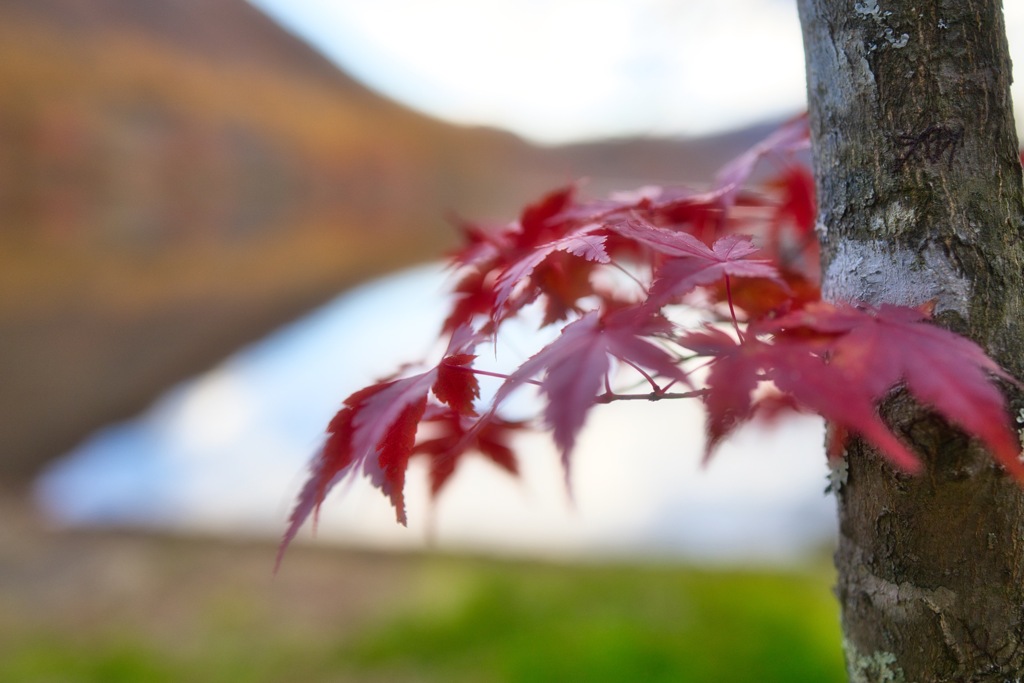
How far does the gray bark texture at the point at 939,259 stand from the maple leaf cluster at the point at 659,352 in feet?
0.07

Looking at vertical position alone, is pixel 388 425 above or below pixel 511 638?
above

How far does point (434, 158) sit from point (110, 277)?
423 inches

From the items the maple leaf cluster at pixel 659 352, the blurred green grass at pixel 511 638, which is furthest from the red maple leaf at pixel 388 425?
the blurred green grass at pixel 511 638

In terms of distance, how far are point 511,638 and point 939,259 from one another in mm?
829

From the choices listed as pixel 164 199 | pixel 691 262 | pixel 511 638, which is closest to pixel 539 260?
pixel 691 262

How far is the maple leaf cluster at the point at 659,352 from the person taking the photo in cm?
21

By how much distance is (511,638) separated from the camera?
0.97 m

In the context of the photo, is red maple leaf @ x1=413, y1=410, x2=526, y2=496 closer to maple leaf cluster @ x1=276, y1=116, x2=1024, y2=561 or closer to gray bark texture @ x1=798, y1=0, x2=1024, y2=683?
maple leaf cluster @ x1=276, y1=116, x2=1024, y2=561

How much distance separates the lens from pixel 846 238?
0.32m

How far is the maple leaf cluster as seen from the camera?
0.70 ft

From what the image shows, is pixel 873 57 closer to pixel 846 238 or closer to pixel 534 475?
pixel 846 238

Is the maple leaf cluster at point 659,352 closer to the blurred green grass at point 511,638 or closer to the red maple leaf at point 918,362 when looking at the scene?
the red maple leaf at point 918,362

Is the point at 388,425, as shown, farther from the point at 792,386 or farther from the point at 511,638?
the point at 511,638

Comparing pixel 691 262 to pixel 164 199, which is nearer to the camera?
pixel 691 262
